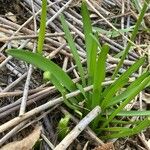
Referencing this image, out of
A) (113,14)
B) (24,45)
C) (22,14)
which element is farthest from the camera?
(113,14)

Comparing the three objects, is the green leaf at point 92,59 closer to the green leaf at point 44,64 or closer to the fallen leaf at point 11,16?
the green leaf at point 44,64

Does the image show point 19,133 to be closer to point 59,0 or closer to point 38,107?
point 38,107

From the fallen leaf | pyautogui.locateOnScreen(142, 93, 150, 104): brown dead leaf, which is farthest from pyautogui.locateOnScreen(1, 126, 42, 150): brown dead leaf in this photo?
the fallen leaf

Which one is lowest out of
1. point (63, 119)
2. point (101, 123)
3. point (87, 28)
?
point (101, 123)

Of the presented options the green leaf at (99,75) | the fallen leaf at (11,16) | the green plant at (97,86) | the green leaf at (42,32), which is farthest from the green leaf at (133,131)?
the fallen leaf at (11,16)

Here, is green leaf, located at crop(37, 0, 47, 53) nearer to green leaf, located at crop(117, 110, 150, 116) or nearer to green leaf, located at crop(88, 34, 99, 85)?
green leaf, located at crop(88, 34, 99, 85)

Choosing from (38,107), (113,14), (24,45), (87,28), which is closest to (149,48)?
(113,14)

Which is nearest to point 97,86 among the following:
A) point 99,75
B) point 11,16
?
point 99,75
